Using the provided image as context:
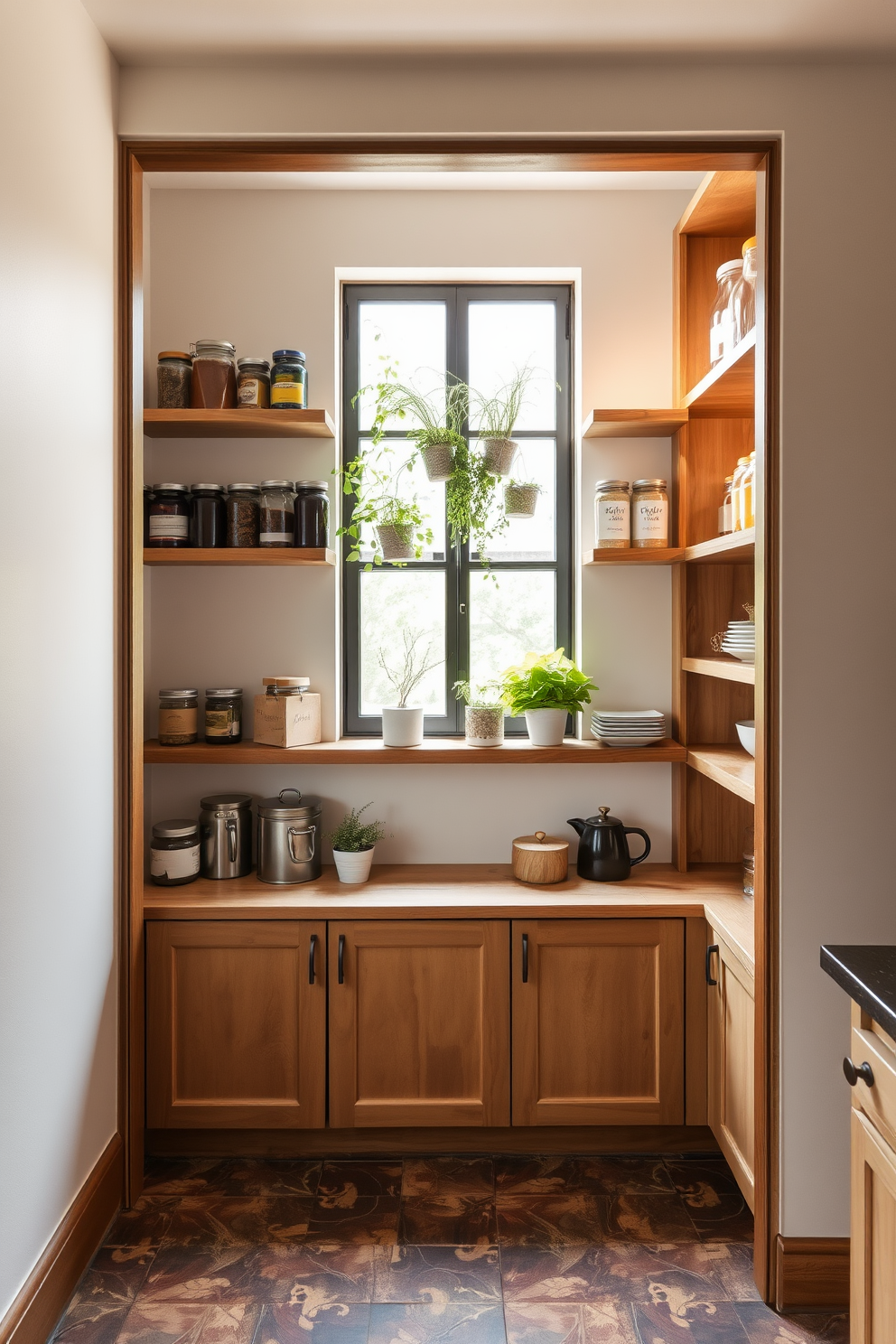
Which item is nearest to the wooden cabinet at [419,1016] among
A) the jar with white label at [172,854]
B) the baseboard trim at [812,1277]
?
the jar with white label at [172,854]

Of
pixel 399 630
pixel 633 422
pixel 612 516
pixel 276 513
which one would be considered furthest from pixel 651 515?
pixel 276 513

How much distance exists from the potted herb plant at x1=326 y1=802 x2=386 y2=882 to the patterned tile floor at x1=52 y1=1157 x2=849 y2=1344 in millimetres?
766

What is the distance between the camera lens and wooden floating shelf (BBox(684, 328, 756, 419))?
2145mm

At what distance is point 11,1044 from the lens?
1602 millimetres

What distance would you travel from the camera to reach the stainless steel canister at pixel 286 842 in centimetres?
259

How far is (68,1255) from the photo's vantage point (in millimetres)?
1844

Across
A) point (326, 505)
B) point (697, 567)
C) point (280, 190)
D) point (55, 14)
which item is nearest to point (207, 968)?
point (326, 505)

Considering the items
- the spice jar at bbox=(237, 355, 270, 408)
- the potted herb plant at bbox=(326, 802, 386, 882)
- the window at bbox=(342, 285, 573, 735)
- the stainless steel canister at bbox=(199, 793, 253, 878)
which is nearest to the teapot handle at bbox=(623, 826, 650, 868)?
the window at bbox=(342, 285, 573, 735)

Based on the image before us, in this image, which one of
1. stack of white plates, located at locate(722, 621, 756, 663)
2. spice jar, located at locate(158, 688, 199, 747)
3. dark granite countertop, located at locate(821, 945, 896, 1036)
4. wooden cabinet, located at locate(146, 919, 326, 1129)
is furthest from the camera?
spice jar, located at locate(158, 688, 199, 747)

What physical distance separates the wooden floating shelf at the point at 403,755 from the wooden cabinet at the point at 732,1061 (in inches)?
22.2

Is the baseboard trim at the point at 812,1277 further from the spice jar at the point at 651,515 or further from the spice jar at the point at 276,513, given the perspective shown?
the spice jar at the point at 276,513

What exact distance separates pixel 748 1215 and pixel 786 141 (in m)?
2.51

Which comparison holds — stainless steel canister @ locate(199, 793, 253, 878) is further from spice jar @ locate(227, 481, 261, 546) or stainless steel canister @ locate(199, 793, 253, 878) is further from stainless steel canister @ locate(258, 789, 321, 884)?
spice jar @ locate(227, 481, 261, 546)

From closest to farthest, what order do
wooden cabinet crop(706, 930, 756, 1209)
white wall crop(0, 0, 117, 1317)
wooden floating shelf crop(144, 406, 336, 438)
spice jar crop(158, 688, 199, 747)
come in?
white wall crop(0, 0, 117, 1317)
wooden cabinet crop(706, 930, 756, 1209)
wooden floating shelf crop(144, 406, 336, 438)
spice jar crop(158, 688, 199, 747)
